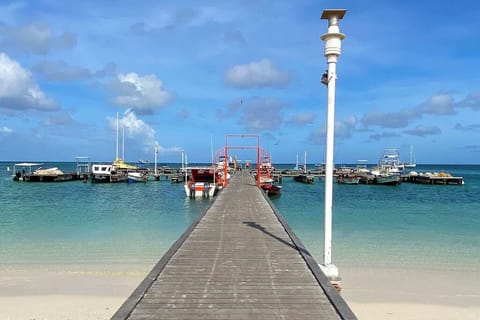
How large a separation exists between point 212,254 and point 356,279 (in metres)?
5.50

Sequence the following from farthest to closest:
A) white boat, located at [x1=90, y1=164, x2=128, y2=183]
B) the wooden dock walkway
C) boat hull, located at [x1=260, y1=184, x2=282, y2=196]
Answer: white boat, located at [x1=90, y1=164, x2=128, y2=183], boat hull, located at [x1=260, y1=184, x2=282, y2=196], the wooden dock walkway

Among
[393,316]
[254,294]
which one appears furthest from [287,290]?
[393,316]

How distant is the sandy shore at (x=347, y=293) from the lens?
848 centimetres

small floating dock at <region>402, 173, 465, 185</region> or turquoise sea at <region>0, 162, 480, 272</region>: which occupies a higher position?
small floating dock at <region>402, 173, 465, 185</region>

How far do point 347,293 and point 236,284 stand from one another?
5.39m

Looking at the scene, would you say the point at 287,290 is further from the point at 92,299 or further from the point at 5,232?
the point at 5,232

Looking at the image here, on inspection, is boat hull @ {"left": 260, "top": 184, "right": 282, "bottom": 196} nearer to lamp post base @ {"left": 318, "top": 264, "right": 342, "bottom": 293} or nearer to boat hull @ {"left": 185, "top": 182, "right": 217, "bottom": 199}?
boat hull @ {"left": 185, "top": 182, "right": 217, "bottom": 199}

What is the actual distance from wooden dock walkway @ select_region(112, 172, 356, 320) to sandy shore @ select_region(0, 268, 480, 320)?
8.17ft

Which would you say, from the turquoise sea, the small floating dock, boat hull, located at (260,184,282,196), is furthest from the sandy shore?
the small floating dock

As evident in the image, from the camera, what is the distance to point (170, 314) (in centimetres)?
428

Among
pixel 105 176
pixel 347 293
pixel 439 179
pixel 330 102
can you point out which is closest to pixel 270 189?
pixel 347 293

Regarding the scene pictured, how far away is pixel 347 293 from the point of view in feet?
32.1

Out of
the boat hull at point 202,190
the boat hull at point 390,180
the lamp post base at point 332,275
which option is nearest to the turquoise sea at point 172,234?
the boat hull at point 202,190

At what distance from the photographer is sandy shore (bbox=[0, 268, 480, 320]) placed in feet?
27.8
